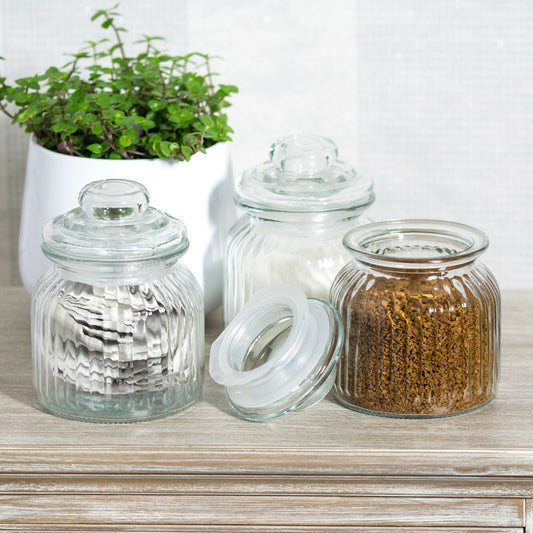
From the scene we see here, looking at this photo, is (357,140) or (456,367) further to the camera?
(357,140)

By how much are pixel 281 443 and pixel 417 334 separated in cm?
15

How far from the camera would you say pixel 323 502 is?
69cm

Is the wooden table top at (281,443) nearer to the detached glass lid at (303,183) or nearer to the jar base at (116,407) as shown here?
the jar base at (116,407)

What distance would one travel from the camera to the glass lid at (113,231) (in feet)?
2.33

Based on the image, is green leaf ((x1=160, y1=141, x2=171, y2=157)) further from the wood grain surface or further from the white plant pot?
the wood grain surface

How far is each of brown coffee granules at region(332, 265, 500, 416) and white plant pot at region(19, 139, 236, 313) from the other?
208 mm

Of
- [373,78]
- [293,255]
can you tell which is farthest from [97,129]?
[373,78]

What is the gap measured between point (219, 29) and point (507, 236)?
1.76ft

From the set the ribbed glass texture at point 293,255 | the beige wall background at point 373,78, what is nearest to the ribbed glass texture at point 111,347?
the ribbed glass texture at point 293,255

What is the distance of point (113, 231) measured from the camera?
0.72 m

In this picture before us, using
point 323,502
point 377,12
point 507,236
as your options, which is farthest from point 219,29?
point 323,502

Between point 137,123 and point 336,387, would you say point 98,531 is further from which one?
point 137,123

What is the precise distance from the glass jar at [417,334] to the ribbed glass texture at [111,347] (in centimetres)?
15

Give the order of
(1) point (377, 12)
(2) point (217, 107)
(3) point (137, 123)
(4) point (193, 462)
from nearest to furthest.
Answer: (4) point (193, 462)
(3) point (137, 123)
(2) point (217, 107)
(1) point (377, 12)
